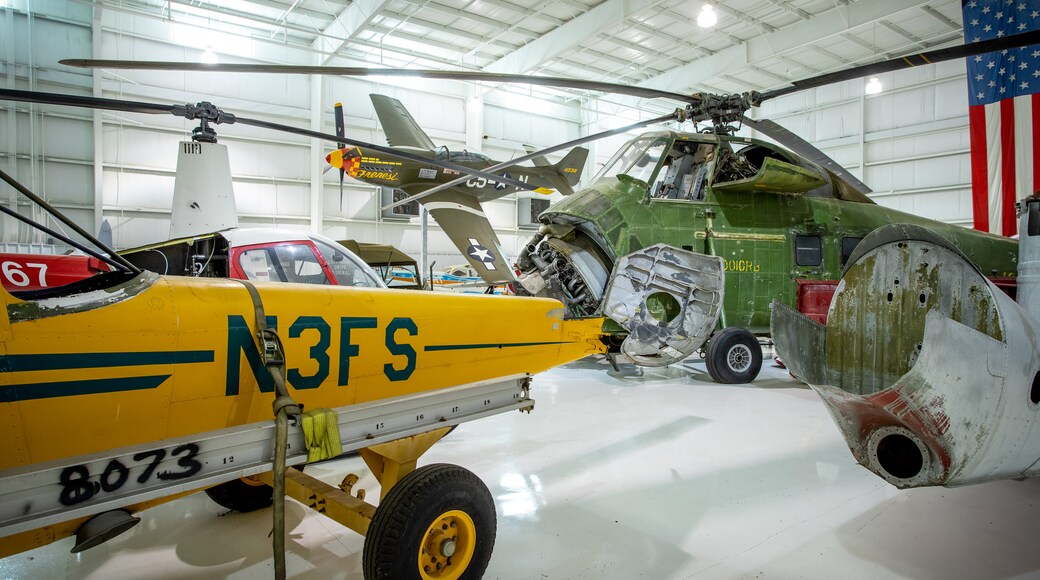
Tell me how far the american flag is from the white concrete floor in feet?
30.5

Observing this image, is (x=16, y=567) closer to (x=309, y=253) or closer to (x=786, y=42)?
(x=309, y=253)

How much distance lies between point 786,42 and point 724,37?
1.93 meters

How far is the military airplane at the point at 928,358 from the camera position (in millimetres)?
2266

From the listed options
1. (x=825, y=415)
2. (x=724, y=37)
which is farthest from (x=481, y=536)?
(x=724, y=37)

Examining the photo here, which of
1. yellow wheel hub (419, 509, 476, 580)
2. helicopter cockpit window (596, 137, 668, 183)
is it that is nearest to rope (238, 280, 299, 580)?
yellow wheel hub (419, 509, 476, 580)

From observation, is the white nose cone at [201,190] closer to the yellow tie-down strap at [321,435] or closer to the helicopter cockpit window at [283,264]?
the helicopter cockpit window at [283,264]

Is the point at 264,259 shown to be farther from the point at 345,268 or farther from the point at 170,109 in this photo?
the point at 170,109

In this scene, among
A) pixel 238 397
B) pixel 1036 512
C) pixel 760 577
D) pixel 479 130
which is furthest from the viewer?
pixel 479 130

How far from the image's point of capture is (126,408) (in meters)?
1.89

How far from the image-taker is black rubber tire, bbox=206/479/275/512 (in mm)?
3094

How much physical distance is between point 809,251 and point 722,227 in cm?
134

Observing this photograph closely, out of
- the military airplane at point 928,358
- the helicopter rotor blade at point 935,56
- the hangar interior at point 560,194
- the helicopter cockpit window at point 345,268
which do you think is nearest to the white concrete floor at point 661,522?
the hangar interior at point 560,194

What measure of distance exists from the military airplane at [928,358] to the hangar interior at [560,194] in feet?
2.03

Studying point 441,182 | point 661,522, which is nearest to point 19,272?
point 661,522
